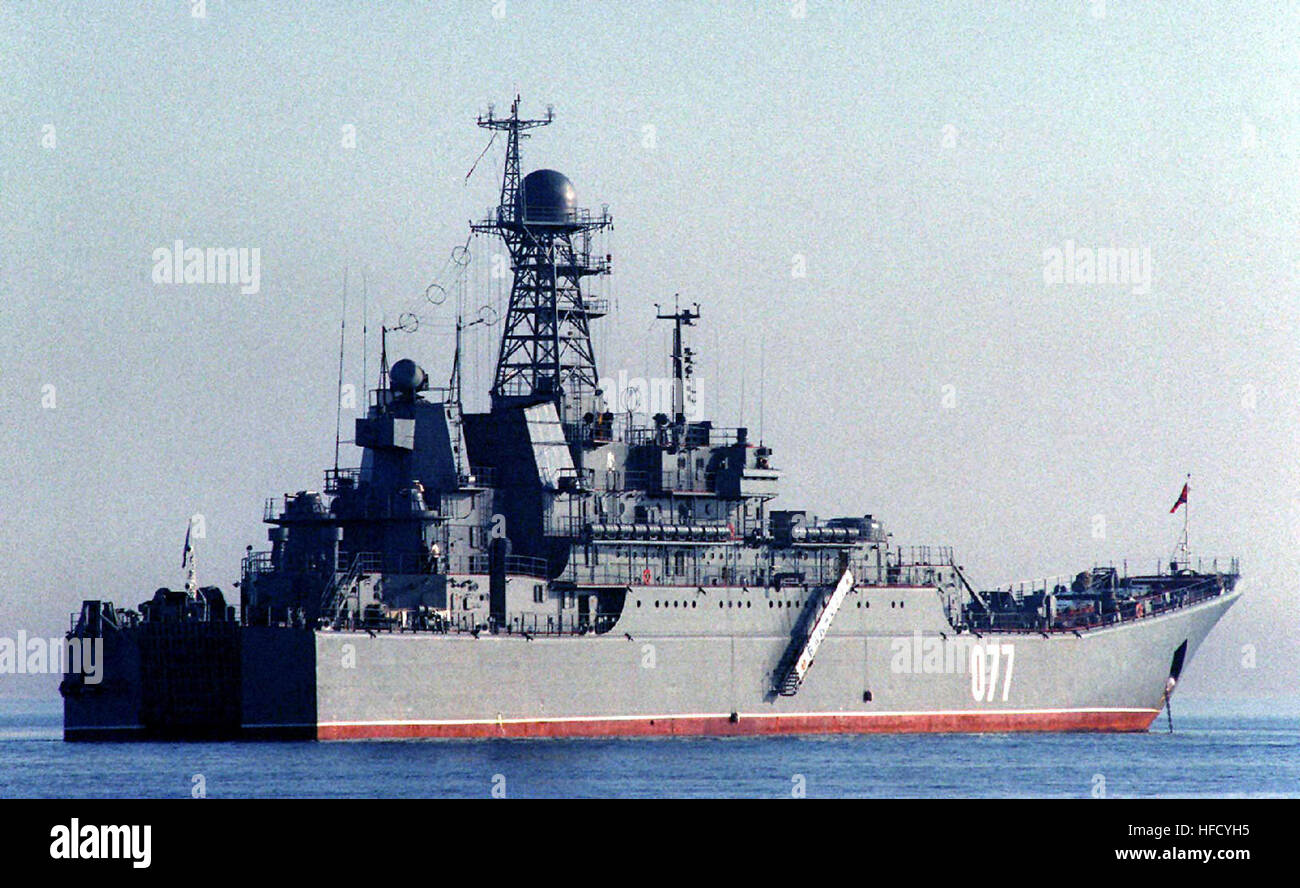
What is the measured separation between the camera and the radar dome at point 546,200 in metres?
63.5

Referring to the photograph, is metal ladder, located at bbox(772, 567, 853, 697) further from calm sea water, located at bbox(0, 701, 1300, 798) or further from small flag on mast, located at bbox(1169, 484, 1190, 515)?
small flag on mast, located at bbox(1169, 484, 1190, 515)

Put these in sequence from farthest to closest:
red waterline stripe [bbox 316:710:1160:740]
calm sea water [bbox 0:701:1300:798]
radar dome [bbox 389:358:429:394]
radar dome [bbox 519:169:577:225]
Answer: radar dome [bbox 519:169:577:225], radar dome [bbox 389:358:429:394], red waterline stripe [bbox 316:710:1160:740], calm sea water [bbox 0:701:1300:798]

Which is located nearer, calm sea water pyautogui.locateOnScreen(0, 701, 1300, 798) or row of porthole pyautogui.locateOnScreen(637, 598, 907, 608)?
calm sea water pyautogui.locateOnScreen(0, 701, 1300, 798)

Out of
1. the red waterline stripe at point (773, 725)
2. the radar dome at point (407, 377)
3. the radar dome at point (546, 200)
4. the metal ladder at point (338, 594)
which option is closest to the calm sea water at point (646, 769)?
the red waterline stripe at point (773, 725)

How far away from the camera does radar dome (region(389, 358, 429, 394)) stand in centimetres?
5881

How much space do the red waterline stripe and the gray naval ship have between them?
0.07 meters

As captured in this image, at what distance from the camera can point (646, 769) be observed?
4722 cm

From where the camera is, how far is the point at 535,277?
63844mm

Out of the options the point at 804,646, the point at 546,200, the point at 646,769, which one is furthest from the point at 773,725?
the point at 546,200

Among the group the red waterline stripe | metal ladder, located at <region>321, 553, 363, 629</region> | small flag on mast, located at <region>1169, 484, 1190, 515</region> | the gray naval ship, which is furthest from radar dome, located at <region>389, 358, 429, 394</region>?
small flag on mast, located at <region>1169, 484, 1190, 515</region>

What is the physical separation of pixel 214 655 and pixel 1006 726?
25.6 metres

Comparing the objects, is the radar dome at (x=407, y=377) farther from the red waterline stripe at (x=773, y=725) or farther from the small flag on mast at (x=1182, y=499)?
the small flag on mast at (x=1182, y=499)

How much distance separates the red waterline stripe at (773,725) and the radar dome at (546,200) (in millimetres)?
16142

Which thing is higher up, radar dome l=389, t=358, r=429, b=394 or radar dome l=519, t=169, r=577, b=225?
radar dome l=519, t=169, r=577, b=225
